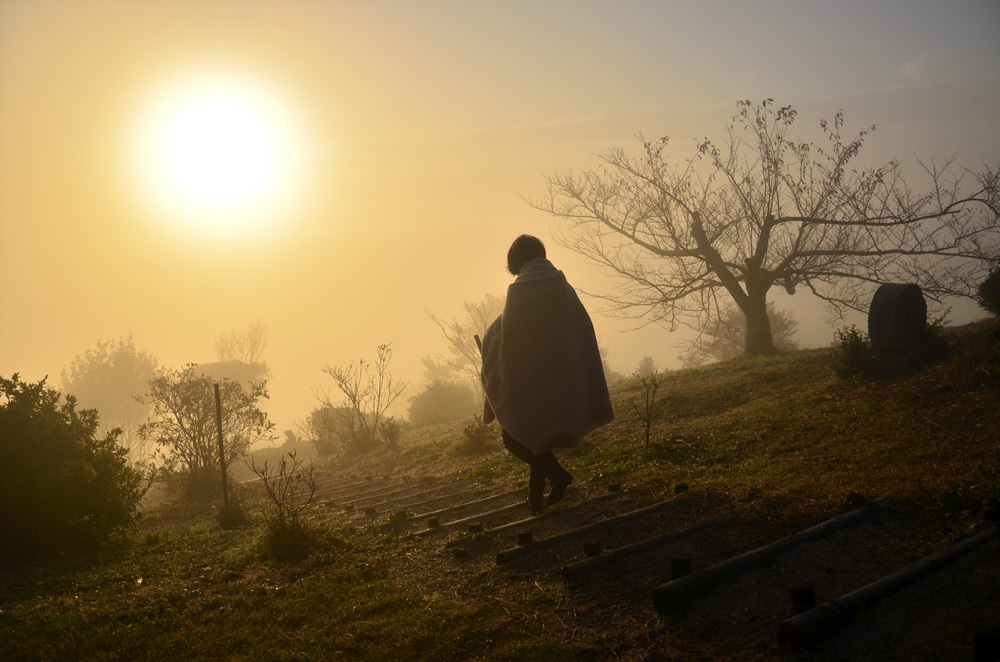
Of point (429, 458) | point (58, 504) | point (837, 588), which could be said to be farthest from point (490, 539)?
point (429, 458)

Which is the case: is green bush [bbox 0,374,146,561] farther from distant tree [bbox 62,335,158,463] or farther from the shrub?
distant tree [bbox 62,335,158,463]

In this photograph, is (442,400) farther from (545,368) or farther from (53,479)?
(545,368)

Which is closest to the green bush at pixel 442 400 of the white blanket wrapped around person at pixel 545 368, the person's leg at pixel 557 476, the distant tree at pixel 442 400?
the distant tree at pixel 442 400

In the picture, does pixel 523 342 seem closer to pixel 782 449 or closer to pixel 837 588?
pixel 837 588

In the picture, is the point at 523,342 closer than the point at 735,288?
Yes

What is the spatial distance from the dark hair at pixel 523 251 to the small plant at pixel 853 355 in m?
7.22

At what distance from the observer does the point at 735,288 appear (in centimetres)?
2094

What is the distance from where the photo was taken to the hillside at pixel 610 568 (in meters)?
3.12

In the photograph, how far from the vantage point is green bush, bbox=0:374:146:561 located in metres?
6.39

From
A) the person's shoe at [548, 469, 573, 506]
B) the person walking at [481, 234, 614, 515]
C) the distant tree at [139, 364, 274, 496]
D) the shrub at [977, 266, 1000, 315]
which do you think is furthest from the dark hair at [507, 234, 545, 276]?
the shrub at [977, 266, 1000, 315]

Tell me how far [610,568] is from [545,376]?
→ 1.92m

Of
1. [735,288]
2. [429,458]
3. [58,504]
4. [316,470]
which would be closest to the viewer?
[58,504]

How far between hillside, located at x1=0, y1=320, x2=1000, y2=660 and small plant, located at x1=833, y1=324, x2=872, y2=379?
220 centimetres

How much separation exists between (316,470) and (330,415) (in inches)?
260
